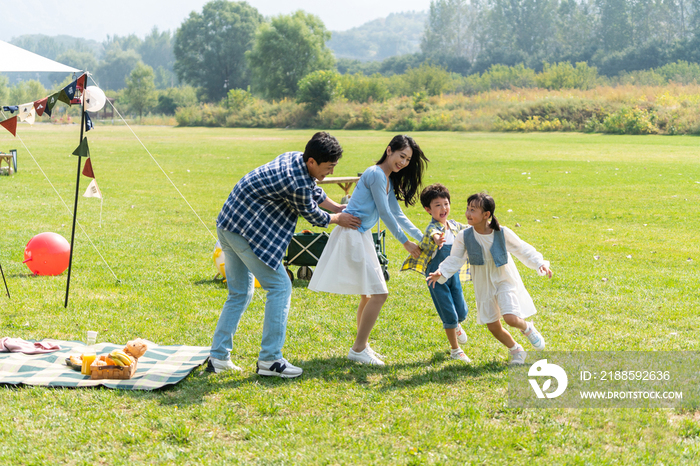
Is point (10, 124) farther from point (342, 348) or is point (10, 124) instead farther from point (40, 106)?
point (342, 348)

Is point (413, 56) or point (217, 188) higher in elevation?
point (413, 56)

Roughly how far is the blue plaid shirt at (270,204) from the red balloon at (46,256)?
3.89 m

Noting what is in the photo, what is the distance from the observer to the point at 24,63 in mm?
5965

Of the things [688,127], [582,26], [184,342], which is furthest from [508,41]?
[184,342]

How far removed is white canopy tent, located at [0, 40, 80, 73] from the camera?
5738mm

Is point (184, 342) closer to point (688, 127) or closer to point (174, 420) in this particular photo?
point (174, 420)

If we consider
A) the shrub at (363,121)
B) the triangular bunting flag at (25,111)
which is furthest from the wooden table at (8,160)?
the shrub at (363,121)

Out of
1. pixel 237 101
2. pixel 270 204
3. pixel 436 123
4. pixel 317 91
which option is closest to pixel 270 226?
pixel 270 204

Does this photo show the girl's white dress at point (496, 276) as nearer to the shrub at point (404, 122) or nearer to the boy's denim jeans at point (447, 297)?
the boy's denim jeans at point (447, 297)

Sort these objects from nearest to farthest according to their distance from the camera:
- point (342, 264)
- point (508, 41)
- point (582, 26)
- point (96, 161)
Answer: point (342, 264)
point (96, 161)
point (582, 26)
point (508, 41)

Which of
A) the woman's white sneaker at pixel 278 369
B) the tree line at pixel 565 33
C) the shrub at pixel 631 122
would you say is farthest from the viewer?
the tree line at pixel 565 33

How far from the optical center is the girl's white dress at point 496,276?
4410 mm

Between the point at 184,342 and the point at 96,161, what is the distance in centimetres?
2111

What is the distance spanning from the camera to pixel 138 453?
330 centimetres
